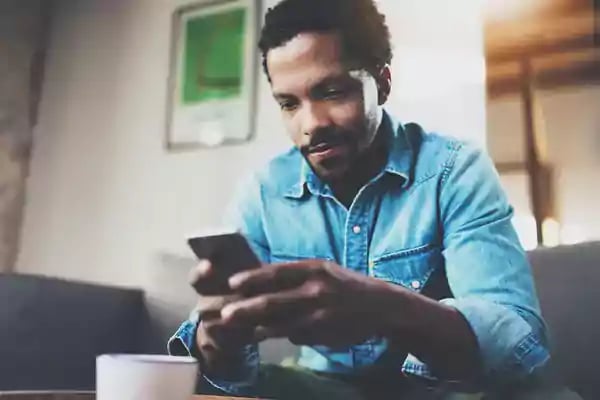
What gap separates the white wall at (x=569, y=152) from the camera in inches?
38.6

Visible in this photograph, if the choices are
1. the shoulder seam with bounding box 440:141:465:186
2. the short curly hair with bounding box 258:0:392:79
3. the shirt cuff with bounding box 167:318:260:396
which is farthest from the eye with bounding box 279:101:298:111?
the shirt cuff with bounding box 167:318:260:396

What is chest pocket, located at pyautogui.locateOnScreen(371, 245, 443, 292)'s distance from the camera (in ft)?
3.37

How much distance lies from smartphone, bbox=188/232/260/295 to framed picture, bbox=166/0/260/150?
0.29 m

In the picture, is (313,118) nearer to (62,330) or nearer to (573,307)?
(573,307)

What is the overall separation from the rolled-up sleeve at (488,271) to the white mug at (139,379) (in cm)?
36

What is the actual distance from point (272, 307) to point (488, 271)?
29cm

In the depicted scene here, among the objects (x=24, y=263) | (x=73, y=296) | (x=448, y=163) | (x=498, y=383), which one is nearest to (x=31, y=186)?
(x=24, y=263)

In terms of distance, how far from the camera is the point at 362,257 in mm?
1060

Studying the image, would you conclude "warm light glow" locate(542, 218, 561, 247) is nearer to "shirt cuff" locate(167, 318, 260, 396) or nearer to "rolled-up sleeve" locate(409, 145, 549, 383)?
"rolled-up sleeve" locate(409, 145, 549, 383)

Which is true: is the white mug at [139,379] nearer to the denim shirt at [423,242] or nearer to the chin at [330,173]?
the denim shirt at [423,242]

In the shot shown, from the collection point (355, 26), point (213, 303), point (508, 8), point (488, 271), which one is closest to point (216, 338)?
point (213, 303)

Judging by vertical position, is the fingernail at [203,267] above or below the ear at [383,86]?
below

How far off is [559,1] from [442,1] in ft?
0.56

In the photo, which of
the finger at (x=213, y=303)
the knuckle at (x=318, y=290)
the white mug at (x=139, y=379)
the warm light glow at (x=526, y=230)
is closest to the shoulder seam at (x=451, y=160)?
the warm light glow at (x=526, y=230)
